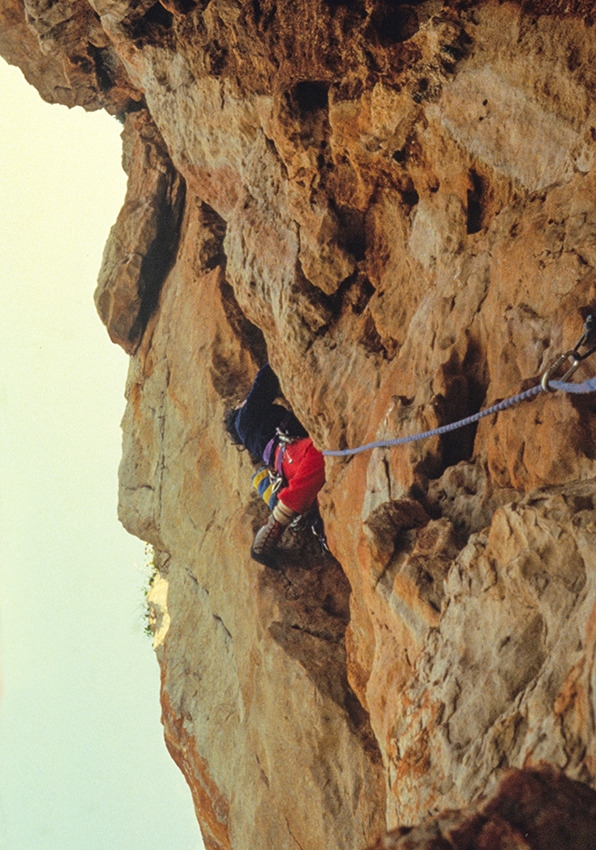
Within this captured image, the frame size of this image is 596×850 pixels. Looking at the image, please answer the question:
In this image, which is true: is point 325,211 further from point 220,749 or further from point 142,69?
point 220,749

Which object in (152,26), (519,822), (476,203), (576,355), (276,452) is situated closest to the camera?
(519,822)

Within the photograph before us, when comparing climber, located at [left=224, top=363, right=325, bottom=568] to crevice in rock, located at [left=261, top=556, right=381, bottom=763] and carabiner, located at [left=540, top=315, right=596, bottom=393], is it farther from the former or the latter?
carabiner, located at [left=540, top=315, right=596, bottom=393]

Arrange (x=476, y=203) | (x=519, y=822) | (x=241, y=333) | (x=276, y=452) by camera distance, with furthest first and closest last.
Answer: (x=241, y=333) < (x=276, y=452) < (x=476, y=203) < (x=519, y=822)

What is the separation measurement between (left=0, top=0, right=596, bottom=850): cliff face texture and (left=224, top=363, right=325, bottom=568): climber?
1.57 ft

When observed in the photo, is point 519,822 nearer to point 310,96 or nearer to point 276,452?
point 276,452

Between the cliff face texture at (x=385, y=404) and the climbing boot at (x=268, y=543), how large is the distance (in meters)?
0.23

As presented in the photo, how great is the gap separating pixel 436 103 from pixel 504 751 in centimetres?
455

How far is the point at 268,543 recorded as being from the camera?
26.9ft

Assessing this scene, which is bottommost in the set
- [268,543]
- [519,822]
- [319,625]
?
[519,822]

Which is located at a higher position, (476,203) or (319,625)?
(476,203)

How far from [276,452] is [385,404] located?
96.4 inches

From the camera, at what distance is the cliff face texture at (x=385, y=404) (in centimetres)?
352

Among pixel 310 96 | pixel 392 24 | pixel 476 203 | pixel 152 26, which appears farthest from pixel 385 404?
pixel 152 26

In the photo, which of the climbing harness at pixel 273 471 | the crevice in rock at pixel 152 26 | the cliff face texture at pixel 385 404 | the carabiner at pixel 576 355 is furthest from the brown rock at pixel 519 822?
the crevice in rock at pixel 152 26
